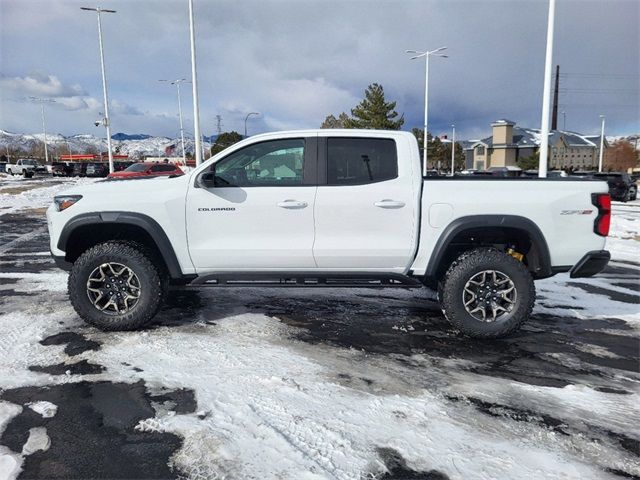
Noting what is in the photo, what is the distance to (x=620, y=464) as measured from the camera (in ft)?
8.72

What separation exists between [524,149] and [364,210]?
2895 inches

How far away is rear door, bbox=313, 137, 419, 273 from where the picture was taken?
14.4 ft

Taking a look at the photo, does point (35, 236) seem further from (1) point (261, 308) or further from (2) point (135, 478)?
(2) point (135, 478)

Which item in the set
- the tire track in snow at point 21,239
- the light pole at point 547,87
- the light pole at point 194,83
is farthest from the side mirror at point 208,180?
the light pole at point 194,83

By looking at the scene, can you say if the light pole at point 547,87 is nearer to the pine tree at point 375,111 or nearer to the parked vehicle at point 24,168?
the pine tree at point 375,111

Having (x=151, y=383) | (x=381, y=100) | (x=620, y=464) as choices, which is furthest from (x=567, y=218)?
(x=381, y=100)

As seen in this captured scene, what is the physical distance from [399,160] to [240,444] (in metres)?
2.91

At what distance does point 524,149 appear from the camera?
70.1 meters

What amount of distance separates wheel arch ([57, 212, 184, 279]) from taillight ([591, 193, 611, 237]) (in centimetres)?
394

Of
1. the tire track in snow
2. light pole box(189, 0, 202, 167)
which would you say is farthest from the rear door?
light pole box(189, 0, 202, 167)

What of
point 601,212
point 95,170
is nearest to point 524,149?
point 95,170

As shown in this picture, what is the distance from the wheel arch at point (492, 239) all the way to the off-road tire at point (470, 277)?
173 millimetres

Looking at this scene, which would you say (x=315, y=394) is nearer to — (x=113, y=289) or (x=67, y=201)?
(x=113, y=289)

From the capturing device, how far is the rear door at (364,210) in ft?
14.4
